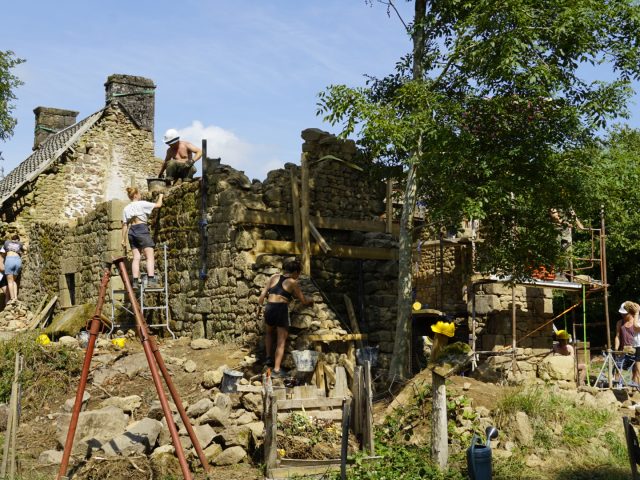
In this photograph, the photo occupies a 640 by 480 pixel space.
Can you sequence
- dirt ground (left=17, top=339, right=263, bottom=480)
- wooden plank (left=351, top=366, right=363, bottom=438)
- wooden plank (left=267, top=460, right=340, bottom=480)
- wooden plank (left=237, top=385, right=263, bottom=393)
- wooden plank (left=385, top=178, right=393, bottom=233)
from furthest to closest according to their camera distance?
1. wooden plank (left=385, top=178, right=393, bottom=233)
2. wooden plank (left=237, top=385, right=263, bottom=393)
3. wooden plank (left=351, top=366, right=363, bottom=438)
4. wooden plank (left=267, top=460, right=340, bottom=480)
5. dirt ground (left=17, top=339, right=263, bottom=480)

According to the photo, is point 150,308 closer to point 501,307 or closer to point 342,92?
point 342,92

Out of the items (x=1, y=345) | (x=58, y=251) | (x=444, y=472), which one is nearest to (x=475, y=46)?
(x=444, y=472)

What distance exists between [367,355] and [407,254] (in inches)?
64.6

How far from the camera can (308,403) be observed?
29.9ft

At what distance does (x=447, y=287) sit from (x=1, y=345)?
1060cm

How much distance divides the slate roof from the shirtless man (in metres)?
7.49

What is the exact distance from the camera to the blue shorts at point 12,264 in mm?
18641

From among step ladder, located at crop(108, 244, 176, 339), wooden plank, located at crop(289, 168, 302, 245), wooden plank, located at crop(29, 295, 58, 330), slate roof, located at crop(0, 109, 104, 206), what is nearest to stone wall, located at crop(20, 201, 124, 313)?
wooden plank, located at crop(29, 295, 58, 330)

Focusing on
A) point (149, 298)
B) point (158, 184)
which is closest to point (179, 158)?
point (158, 184)

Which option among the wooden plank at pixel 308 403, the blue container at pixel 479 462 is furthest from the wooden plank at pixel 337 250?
the blue container at pixel 479 462

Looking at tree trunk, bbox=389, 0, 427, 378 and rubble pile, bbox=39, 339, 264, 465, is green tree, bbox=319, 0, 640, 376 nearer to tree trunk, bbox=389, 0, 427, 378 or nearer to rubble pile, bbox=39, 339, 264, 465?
tree trunk, bbox=389, 0, 427, 378

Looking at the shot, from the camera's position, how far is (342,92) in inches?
468

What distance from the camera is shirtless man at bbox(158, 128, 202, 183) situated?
15367 mm

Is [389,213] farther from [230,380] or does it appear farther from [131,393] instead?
[131,393]
